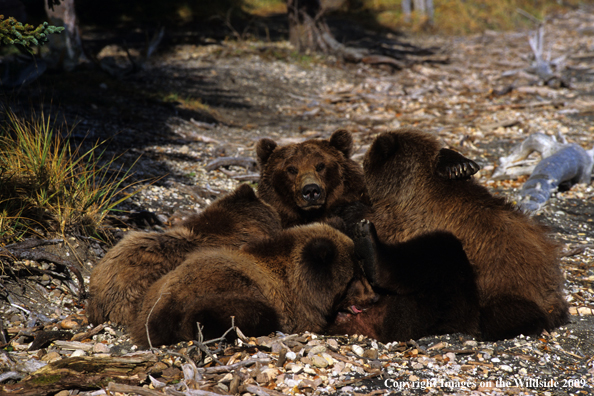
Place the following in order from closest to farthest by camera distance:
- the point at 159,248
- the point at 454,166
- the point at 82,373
Result: the point at 82,373
the point at 454,166
the point at 159,248

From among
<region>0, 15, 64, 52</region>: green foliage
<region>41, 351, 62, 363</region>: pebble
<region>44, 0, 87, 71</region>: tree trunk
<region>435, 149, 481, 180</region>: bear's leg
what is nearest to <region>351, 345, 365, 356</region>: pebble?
<region>435, 149, 481, 180</region>: bear's leg

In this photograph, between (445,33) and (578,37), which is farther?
(445,33)

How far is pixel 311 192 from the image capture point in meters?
5.12

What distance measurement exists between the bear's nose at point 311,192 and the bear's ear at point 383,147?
71cm

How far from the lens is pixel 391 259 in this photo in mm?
4023

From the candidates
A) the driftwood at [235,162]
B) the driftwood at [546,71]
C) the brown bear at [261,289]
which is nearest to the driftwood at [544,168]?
the brown bear at [261,289]

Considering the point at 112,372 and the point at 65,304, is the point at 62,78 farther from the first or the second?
the point at 112,372

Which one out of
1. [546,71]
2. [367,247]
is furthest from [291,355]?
[546,71]

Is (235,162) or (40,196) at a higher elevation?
(40,196)

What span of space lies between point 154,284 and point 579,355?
3.24 meters

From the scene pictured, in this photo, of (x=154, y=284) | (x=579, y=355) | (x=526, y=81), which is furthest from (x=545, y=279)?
(x=526, y=81)

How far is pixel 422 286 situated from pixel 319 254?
814 millimetres

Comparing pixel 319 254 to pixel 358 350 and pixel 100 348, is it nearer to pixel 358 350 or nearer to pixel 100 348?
pixel 358 350

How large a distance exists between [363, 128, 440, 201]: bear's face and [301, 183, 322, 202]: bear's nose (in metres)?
0.61
